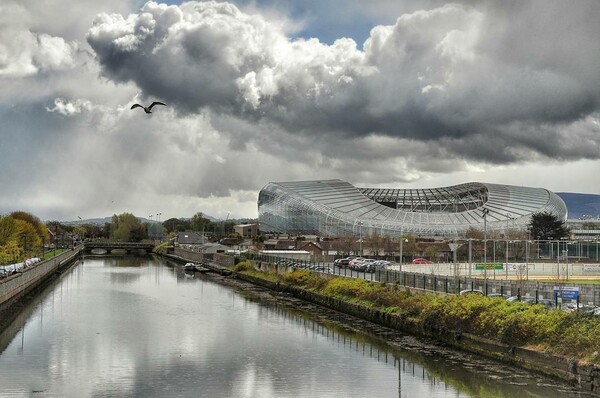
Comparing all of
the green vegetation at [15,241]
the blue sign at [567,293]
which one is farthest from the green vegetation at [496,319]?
the green vegetation at [15,241]

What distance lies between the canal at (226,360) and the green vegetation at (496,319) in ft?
4.14

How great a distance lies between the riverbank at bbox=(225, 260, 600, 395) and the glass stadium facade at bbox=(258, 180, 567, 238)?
269 feet

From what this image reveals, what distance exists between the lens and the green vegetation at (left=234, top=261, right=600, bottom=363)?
25609mm

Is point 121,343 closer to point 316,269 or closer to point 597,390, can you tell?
point 597,390

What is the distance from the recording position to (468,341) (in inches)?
1251

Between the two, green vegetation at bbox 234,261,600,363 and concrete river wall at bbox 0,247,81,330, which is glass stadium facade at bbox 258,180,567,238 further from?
green vegetation at bbox 234,261,600,363

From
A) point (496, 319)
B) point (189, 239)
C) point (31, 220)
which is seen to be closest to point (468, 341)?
point (496, 319)

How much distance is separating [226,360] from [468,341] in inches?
413

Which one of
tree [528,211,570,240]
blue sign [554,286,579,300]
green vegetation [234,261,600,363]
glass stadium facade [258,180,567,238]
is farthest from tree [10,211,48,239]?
blue sign [554,286,579,300]

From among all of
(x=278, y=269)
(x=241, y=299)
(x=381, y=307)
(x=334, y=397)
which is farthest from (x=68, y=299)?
(x=334, y=397)

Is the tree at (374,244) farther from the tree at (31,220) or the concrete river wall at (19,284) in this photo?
the tree at (31,220)

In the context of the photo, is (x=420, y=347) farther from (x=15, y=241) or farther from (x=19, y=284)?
(x=15, y=241)

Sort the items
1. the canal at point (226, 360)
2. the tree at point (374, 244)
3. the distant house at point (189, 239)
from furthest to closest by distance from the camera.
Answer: the distant house at point (189, 239) → the tree at point (374, 244) → the canal at point (226, 360)

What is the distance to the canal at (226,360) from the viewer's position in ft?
84.0
